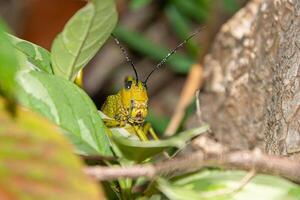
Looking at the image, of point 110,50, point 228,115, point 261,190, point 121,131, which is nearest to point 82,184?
point 261,190

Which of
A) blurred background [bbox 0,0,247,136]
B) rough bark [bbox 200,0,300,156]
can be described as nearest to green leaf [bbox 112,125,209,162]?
rough bark [bbox 200,0,300,156]

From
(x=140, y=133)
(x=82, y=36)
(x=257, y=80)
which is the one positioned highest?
(x=82, y=36)

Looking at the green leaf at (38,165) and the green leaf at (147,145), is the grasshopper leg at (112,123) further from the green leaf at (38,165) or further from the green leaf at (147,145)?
the green leaf at (38,165)

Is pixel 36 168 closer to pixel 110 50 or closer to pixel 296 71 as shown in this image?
pixel 296 71

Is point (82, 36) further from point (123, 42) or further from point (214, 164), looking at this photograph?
point (123, 42)

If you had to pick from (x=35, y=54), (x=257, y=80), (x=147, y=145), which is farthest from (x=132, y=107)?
(x=147, y=145)
